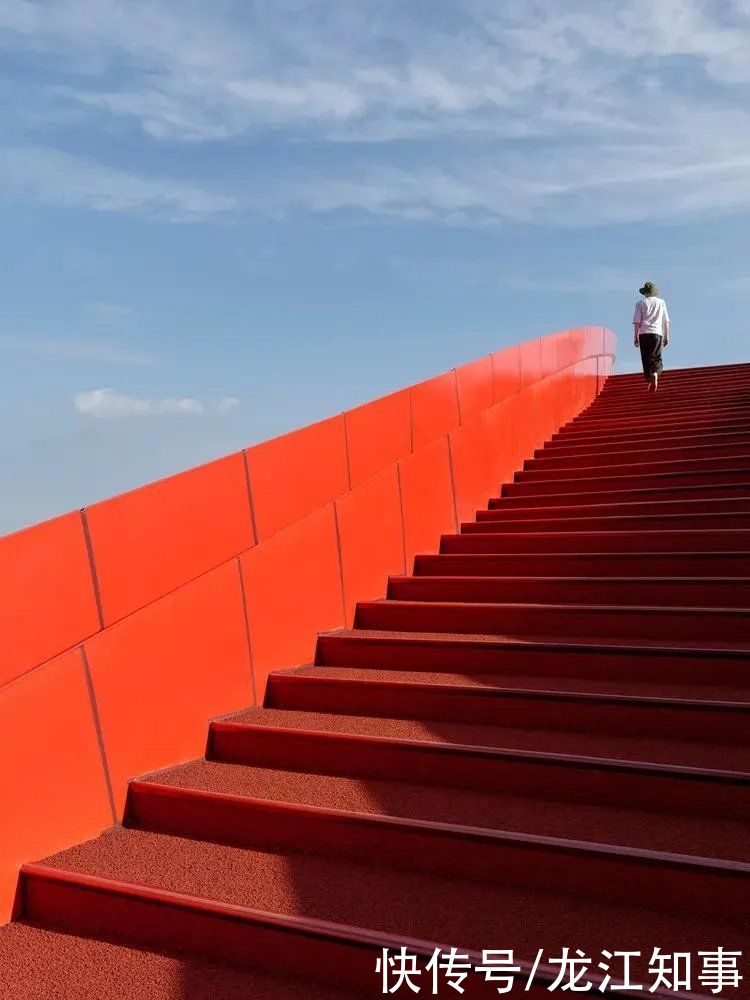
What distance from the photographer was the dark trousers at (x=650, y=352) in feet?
30.6

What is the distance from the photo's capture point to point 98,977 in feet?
7.91

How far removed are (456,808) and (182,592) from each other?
1.40 meters

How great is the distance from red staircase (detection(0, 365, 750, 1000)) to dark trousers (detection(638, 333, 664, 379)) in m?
4.92

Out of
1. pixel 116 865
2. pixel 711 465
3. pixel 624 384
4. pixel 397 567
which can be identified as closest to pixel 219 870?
pixel 116 865

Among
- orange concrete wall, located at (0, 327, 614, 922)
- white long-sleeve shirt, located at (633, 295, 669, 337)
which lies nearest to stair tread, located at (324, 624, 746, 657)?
orange concrete wall, located at (0, 327, 614, 922)

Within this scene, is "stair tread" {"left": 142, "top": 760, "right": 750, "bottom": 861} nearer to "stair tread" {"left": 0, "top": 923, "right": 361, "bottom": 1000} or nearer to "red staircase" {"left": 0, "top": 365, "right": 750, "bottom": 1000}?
"red staircase" {"left": 0, "top": 365, "right": 750, "bottom": 1000}

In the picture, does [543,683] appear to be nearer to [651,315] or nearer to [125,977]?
[125,977]

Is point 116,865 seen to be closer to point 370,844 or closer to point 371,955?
point 370,844

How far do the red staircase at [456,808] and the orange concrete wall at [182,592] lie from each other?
153mm

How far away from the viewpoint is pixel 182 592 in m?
3.54

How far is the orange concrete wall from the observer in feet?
9.50

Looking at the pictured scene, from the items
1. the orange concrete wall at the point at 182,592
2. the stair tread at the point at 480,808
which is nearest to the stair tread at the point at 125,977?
the orange concrete wall at the point at 182,592

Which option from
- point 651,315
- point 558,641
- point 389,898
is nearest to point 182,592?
point 389,898

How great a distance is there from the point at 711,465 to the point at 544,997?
4805mm
